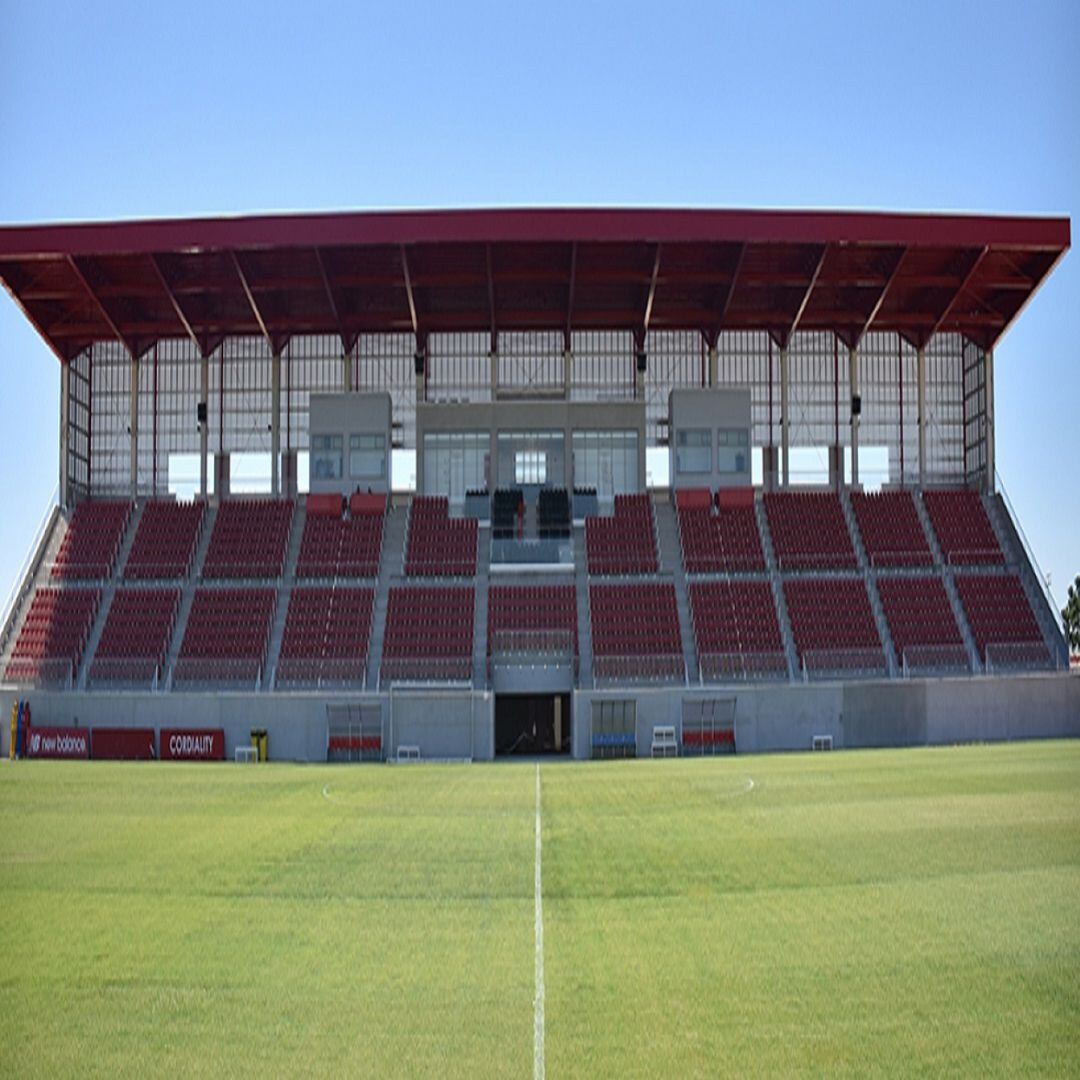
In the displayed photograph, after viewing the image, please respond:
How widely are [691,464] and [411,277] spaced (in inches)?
558

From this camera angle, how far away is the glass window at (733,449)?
51.4 metres

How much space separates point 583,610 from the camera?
4516 centimetres

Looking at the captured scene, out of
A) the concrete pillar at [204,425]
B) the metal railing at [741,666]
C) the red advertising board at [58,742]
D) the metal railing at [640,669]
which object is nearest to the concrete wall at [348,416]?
the concrete pillar at [204,425]

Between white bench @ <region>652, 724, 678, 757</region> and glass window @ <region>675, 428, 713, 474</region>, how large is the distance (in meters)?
15.5

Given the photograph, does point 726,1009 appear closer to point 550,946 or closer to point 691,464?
point 550,946

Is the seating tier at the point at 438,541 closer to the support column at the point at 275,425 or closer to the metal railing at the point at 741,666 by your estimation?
the support column at the point at 275,425

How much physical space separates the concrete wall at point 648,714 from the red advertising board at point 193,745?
24 centimetres

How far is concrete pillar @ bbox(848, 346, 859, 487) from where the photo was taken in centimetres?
5325

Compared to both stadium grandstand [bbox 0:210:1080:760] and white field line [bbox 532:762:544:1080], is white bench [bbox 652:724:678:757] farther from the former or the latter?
white field line [bbox 532:762:544:1080]

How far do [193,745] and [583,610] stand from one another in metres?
14.8

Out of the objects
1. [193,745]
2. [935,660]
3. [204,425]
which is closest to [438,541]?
[204,425]

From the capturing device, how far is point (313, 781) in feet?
98.8

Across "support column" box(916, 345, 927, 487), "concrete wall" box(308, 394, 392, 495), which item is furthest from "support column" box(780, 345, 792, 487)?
"concrete wall" box(308, 394, 392, 495)

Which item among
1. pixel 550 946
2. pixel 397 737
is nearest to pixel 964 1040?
pixel 550 946
